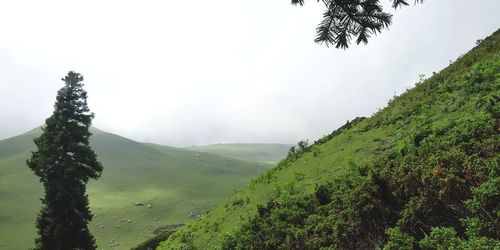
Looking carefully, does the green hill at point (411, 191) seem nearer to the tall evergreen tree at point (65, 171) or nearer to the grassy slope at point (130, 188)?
the tall evergreen tree at point (65, 171)

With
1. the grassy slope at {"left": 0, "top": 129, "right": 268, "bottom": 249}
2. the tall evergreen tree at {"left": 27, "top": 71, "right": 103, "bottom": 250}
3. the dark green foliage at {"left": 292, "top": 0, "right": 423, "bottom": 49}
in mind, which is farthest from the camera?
the grassy slope at {"left": 0, "top": 129, "right": 268, "bottom": 249}

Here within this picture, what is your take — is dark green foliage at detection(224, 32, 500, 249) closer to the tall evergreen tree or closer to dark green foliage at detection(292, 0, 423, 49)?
dark green foliage at detection(292, 0, 423, 49)

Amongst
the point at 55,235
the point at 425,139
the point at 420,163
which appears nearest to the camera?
the point at 420,163

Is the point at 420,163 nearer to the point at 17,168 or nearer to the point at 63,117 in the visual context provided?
the point at 63,117

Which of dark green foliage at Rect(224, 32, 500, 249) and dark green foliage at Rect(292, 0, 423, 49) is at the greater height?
dark green foliage at Rect(292, 0, 423, 49)

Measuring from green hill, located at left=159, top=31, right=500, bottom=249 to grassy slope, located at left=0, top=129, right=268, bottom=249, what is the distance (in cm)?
5312

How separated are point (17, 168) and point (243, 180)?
2351 inches

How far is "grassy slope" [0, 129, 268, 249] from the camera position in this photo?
226ft

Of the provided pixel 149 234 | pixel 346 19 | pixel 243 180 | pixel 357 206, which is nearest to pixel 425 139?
pixel 357 206

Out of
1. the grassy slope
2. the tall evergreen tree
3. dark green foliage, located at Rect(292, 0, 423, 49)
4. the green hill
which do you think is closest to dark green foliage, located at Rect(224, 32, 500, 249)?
the green hill

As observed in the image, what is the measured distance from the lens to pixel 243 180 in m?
121

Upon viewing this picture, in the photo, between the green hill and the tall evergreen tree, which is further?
the tall evergreen tree

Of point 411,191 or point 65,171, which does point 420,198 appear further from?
point 65,171

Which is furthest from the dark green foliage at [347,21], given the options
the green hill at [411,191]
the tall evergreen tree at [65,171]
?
the tall evergreen tree at [65,171]
